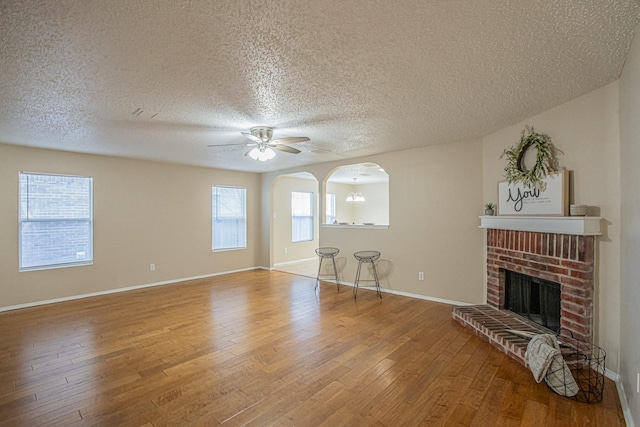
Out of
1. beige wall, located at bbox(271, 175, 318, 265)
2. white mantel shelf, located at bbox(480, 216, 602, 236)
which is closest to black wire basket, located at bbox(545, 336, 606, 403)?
white mantel shelf, located at bbox(480, 216, 602, 236)

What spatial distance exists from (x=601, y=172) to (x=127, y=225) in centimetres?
654

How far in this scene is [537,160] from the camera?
3070mm

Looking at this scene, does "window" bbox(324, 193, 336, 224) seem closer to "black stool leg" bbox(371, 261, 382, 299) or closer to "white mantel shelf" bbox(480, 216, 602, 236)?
"black stool leg" bbox(371, 261, 382, 299)

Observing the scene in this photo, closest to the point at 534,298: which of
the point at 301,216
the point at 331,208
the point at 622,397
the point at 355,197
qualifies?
the point at 622,397

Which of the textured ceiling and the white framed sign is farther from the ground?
the textured ceiling

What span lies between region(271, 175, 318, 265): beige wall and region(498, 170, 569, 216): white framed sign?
5.08 metres

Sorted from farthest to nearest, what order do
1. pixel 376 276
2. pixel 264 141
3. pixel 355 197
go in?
pixel 355 197 < pixel 376 276 < pixel 264 141

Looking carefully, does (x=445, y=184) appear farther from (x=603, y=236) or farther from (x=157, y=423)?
(x=157, y=423)

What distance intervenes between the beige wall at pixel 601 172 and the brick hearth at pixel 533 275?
89 millimetres

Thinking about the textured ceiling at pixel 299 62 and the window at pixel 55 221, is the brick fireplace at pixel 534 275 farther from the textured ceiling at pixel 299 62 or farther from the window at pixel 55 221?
the window at pixel 55 221

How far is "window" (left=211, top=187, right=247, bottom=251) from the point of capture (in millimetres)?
6754

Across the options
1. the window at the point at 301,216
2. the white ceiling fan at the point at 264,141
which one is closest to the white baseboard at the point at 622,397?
the white ceiling fan at the point at 264,141

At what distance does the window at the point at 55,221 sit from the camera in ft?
14.7

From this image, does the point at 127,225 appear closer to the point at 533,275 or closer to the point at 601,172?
the point at 533,275
